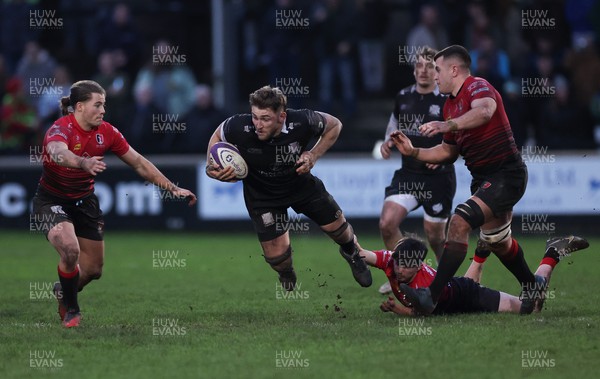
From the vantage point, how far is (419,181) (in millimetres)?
11141

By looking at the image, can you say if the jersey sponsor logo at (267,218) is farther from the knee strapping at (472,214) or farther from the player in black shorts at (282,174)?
the knee strapping at (472,214)

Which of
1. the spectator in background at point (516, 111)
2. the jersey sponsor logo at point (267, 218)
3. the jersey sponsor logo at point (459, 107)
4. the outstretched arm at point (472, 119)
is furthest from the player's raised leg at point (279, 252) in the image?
the spectator in background at point (516, 111)

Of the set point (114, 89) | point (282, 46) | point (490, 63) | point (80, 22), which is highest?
point (80, 22)

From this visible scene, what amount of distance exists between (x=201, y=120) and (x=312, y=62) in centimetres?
280

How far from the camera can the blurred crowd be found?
18719 millimetres

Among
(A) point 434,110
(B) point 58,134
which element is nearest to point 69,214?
(B) point 58,134

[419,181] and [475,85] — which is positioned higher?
[475,85]

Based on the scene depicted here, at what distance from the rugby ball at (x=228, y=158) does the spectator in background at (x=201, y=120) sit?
9416mm

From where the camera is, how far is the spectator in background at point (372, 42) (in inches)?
792

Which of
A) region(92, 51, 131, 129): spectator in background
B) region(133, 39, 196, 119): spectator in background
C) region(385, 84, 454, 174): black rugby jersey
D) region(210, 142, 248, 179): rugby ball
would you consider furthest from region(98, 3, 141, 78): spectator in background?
region(210, 142, 248, 179): rugby ball

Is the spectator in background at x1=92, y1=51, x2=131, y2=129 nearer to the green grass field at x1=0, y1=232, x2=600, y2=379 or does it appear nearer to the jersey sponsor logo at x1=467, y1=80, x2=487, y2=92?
the green grass field at x1=0, y1=232, x2=600, y2=379

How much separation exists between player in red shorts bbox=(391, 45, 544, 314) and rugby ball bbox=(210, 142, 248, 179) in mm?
1390

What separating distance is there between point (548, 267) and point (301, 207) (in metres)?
2.37

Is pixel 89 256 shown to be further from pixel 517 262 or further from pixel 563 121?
pixel 563 121
